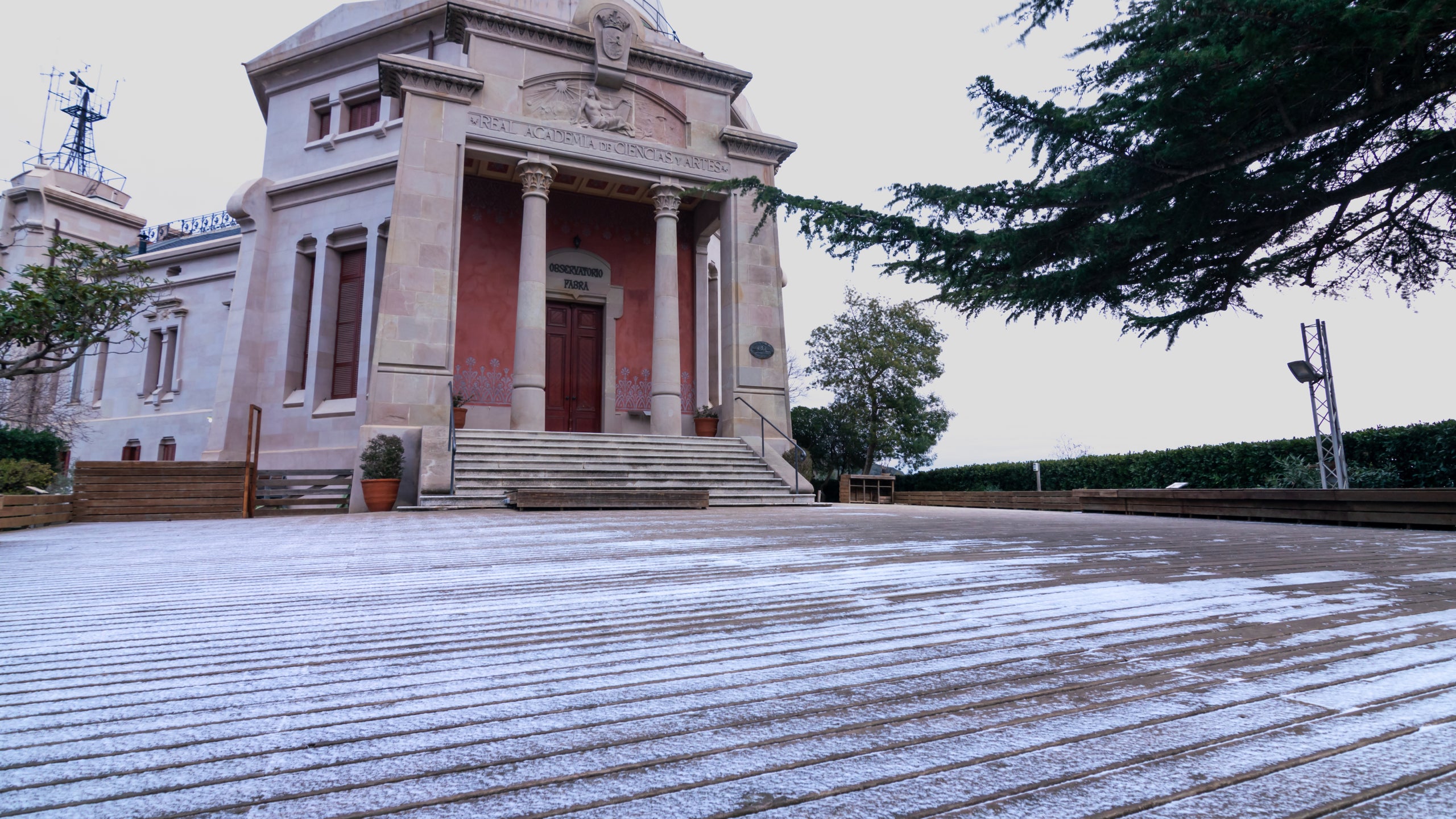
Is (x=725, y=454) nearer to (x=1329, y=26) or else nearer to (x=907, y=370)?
(x=1329, y=26)

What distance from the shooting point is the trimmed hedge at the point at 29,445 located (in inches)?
533

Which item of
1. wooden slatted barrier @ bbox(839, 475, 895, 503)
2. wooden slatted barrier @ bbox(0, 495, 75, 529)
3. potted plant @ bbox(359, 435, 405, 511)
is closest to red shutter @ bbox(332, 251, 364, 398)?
potted plant @ bbox(359, 435, 405, 511)

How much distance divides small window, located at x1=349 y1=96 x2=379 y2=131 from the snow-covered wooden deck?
19.6 m

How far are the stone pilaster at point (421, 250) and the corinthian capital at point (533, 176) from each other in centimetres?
125

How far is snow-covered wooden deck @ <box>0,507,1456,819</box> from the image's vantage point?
4.06ft

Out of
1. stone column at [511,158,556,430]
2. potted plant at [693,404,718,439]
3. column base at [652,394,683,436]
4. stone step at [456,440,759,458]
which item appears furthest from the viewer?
potted plant at [693,404,718,439]

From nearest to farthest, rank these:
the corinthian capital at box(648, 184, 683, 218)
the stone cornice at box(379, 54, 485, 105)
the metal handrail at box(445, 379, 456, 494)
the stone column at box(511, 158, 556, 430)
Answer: the metal handrail at box(445, 379, 456, 494) → the stone cornice at box(379, 54, 485, 105) → the stone column at box(511, 158, 556, 430) → the corinthian capital at box(648, 184, 683, 218)

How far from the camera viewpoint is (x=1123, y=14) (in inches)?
252

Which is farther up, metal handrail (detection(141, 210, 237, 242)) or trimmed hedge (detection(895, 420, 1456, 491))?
metal handrail (detection(141, 210, 237, 242))

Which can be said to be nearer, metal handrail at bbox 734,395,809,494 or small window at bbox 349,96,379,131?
metal handrail at bbox 734,395,809,494

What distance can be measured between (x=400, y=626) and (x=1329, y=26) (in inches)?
244

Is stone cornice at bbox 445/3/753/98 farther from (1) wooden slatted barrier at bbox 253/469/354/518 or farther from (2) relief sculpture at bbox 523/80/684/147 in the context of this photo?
(1) wooden slatted barrier at bbox 253/469/354/518

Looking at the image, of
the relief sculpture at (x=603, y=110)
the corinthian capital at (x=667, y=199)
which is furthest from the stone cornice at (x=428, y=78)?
the corinthian capital at (x=667, y=199)

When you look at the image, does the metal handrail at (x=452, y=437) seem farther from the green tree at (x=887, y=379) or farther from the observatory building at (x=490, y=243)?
the green tree at (x=887, y=379)
